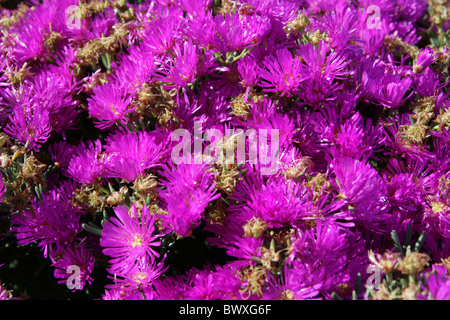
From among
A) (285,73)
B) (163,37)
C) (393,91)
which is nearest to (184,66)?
(163,37)

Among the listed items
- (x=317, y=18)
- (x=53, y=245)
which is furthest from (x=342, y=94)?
(x=53, y=245)

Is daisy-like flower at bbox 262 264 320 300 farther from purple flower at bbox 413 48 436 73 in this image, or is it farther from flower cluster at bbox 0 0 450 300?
purple flower at bbox 413 48 436 73

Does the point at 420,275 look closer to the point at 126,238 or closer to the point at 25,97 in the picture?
the point at 126,238

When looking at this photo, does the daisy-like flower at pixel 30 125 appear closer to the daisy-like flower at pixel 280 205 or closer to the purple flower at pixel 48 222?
the purple flower at pixel 48 222

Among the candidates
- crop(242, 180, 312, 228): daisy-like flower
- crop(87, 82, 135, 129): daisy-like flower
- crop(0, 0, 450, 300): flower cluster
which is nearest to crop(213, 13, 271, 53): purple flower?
crop(0, 0, 450, 300): flower cluster

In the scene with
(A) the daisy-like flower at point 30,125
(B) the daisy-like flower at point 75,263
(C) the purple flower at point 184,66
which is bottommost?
(B) the daisy-like flower at point 75,263

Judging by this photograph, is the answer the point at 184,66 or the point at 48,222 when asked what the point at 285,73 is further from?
the point at 48,222

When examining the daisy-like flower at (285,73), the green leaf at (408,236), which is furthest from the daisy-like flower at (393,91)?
the green leaf at (408,236)
